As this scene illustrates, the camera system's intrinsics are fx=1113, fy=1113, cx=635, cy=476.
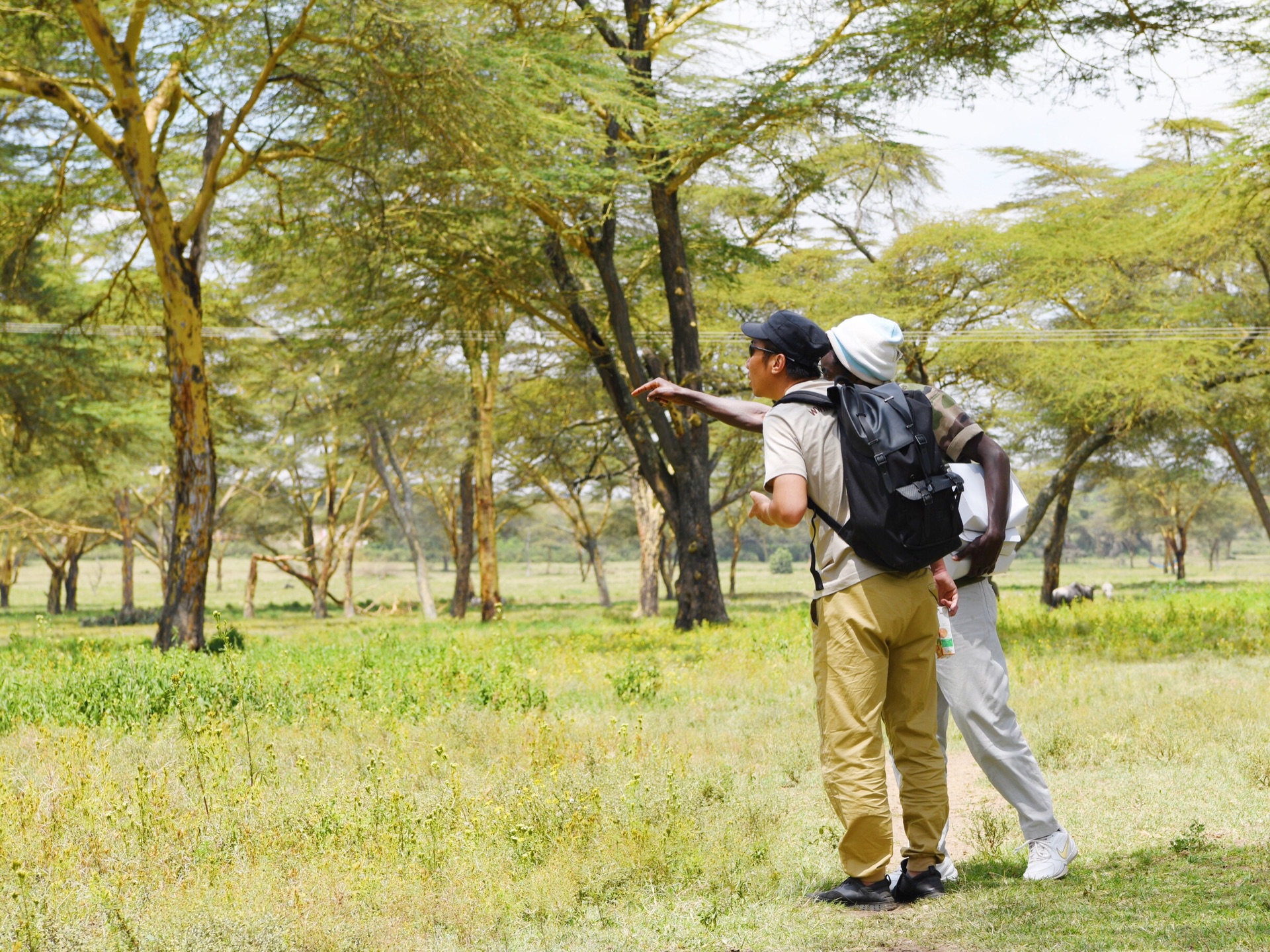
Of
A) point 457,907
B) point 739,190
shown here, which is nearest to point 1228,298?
point 739,190

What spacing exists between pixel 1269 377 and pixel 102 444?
20.7 meters

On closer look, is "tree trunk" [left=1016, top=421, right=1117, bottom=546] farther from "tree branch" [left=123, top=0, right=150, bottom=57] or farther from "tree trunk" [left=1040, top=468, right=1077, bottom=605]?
"tree branch" [left=123, top=0, right=150, bottom=57]

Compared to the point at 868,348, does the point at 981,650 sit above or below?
below

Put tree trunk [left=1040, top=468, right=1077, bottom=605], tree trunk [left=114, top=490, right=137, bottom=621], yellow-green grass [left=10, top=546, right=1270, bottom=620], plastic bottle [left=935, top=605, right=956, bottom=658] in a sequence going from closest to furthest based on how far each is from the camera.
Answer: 1. plastic bottle [left=935, top=605, right=956, bottom=658]
2. tree trunk [left=1040, top=468, right=1077, bottom=605]
3. tree trunk [left=114, top=490, right=137, bottom=621]
4. yellow-green grass [left=10, top=546, right=1270, bottom=620]

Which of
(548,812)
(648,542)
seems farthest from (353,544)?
(548,812)

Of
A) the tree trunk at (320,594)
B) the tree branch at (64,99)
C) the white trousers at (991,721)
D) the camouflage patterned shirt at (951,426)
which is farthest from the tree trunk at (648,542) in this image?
the white trousers at (991,721)

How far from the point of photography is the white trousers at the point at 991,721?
376cm

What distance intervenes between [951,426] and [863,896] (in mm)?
1622

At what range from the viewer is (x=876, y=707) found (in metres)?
3.50

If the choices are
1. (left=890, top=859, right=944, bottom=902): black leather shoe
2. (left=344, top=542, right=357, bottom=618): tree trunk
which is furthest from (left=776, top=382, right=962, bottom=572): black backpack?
(left=344, top=542, right=357, bottom=618): tree trunk

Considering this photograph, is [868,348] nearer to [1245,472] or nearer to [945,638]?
[945,638]

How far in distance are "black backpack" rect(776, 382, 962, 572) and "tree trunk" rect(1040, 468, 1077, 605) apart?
731 inches

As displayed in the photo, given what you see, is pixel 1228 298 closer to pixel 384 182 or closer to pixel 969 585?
pixel 384 182

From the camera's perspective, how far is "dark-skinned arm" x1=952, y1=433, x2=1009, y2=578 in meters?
3.86
